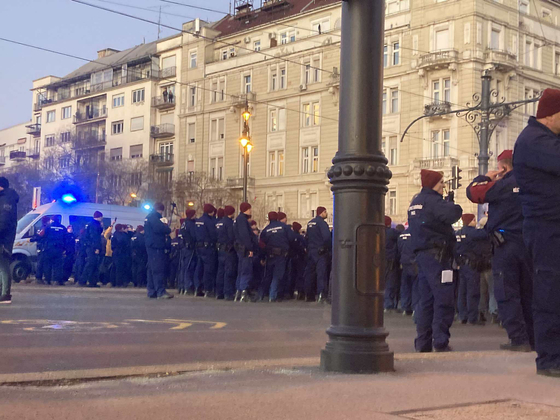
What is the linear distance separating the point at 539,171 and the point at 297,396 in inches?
103

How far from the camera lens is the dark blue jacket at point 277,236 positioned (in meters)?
20.9

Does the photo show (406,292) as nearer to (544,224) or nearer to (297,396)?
(544,224)

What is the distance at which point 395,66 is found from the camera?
186 feet

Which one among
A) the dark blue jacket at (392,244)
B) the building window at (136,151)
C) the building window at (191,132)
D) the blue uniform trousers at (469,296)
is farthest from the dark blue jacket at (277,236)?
the building window at (136,151)

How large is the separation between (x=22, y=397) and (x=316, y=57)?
56.3 metres

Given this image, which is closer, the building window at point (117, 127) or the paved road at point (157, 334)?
the paved road at point (157, 334)

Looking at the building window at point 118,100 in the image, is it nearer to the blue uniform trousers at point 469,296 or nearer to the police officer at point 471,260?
the blue uniform trousers at point 469,296

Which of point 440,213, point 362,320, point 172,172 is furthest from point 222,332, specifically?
point 172,172

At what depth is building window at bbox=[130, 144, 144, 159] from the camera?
77562 millimetres

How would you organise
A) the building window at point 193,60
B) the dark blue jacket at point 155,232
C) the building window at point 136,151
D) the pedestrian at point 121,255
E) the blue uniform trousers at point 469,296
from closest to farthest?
the blue uniform trousers at point 469,296 → the dark blue jacket at point 155,232 → the pedestrian at point 121,255 → the building window at point 193,60 → the building window at point 136,151

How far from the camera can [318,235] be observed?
20.3 m

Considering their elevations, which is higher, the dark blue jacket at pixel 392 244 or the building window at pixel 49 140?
the building window at pixel 49 140

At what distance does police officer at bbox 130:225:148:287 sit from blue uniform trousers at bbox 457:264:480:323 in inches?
455

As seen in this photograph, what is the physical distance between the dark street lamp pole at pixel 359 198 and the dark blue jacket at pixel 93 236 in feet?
64.1
